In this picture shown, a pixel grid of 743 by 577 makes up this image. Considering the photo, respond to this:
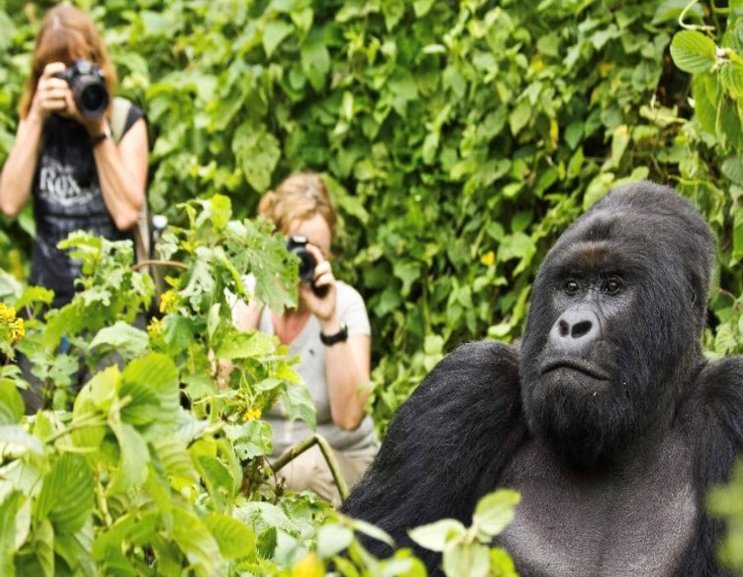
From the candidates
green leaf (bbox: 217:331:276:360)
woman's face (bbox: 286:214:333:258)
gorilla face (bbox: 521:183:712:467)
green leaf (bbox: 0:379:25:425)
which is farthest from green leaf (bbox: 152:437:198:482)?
woman's face (bbox: 286:214:333:258)

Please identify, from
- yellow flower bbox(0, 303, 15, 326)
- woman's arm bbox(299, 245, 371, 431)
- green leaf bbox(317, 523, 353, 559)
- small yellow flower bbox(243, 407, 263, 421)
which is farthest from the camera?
woman's arm bbox(299, 245, 371, 431)

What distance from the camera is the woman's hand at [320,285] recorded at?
469 cm

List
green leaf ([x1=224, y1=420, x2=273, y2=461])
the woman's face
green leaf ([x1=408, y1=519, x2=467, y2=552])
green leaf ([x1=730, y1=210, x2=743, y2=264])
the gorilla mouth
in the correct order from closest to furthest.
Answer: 1. green leaf ([x1=408, y1=519, x2=467, y2=552])
2. the gorilla mouth
3. green leaf ([x1=224, y1=420, x2=273, y2=461])
4. green leaf ([x1=730, y1=210, x2=743, y2=264])
5. the woman's face

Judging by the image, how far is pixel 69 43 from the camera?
5.57 m

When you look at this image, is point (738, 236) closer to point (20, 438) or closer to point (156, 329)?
point (156, 329)

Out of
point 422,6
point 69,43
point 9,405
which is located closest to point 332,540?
point 9,405

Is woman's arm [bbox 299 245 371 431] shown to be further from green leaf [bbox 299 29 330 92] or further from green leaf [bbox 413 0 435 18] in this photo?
green leaf [bbox 299 29 330 92]

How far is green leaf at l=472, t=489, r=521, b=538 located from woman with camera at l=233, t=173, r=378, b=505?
2709mm

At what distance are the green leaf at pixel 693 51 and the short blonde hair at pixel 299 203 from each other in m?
1.72

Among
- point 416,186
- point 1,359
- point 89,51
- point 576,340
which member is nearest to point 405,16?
point 416,186

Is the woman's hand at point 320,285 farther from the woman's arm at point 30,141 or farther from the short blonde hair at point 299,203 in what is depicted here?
the woman's arm at point 30,141

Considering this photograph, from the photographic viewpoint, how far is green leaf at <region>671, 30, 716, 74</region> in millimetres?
3719

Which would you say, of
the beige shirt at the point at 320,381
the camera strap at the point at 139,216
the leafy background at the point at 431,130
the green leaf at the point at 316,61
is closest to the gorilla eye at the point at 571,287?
the leafy background at the point at 431,130

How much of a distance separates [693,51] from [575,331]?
102 centimetres
